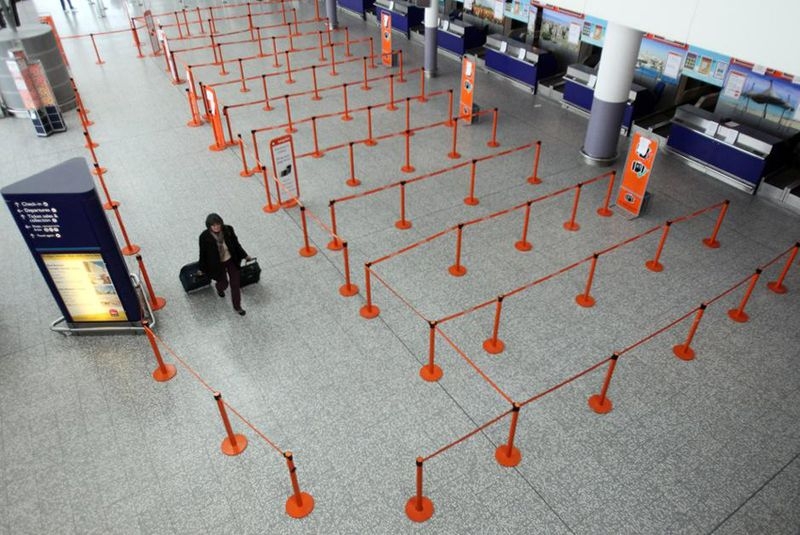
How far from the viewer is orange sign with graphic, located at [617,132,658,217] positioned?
8766 millimetres

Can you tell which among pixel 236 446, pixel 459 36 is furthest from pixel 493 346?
pixel 459 36

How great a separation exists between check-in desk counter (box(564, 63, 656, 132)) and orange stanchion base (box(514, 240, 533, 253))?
17.1 ft

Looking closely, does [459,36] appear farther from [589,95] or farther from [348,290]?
[348,290]

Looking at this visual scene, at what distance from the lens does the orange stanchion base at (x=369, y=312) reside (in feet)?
24.7

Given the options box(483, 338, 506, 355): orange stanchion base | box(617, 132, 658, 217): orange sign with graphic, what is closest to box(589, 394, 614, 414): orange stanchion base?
box(483, 338, 506, 355): orange stanchion base

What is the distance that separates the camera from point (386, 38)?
51.7 feet

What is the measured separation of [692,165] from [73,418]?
1161cm

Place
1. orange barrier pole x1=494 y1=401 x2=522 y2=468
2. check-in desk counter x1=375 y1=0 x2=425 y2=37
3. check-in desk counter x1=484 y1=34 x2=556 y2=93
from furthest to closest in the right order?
check-in desk counter x1=375 y1=0 x2=425 y2=37, check-in desk counter x1=484 y1=34 x2=556 y2=93, orange barrier pole x1=494 y1=401 x2=522 y2=468

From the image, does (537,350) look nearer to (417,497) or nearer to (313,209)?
(417,497)

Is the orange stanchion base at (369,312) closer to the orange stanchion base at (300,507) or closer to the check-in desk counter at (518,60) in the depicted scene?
the orange stanchion base at (300,507)

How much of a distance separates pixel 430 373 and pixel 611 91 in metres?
6.82

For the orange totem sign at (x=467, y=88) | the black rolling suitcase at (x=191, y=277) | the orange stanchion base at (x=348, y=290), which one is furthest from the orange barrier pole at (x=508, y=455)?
the orange totem sign at (x=467, y=88)

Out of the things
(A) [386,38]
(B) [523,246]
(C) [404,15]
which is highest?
(C) [404,15]

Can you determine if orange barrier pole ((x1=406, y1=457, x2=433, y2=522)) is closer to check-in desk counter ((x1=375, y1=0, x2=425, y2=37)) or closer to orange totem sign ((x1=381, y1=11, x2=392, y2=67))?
orange totem sign ((x1=381, y1=11, x2=392, y2=67))
